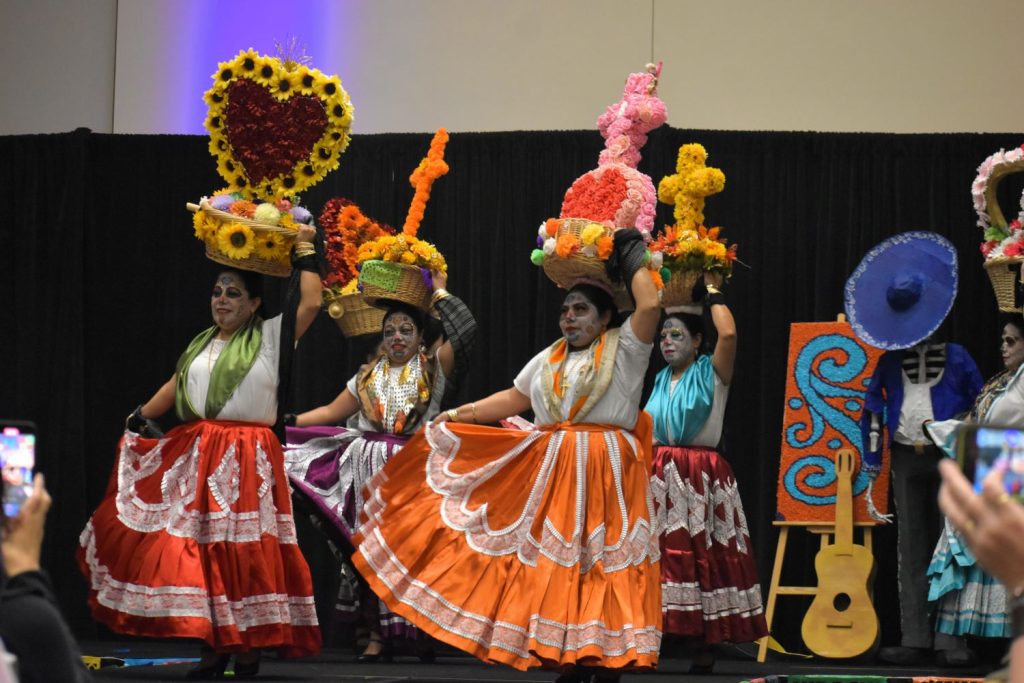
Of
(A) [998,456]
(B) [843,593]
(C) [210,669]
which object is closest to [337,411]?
(C) [210,669]

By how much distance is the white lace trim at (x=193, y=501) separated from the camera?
17.1ft

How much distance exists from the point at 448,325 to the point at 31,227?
3154mm

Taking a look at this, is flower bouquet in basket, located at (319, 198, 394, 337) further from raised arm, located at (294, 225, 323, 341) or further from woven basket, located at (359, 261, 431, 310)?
raised arm, located at (294, 225, 323, 341)

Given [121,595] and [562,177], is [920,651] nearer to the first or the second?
[562,177]

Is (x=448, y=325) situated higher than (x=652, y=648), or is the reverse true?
(x=448, y=325)

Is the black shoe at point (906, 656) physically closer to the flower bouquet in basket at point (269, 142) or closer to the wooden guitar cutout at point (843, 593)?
the wooden guitar cutout at point (843, 593)

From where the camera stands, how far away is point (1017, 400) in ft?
20.8

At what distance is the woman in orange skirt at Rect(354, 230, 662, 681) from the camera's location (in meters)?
4.56

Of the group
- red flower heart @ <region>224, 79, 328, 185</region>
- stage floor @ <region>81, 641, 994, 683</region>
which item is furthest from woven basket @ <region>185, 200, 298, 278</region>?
stage floor @ <region>81, 641, 994, 683</region>

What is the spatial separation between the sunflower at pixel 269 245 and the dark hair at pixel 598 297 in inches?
44.8

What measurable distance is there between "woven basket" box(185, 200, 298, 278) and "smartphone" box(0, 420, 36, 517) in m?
3.47

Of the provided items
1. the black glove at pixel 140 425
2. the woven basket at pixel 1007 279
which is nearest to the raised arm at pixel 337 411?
the black glove at pixel 140 425

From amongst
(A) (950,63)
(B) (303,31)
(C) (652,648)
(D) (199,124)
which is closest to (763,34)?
(A) (950,63)

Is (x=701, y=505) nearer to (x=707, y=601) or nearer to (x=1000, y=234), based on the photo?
(x=707, y=601)
